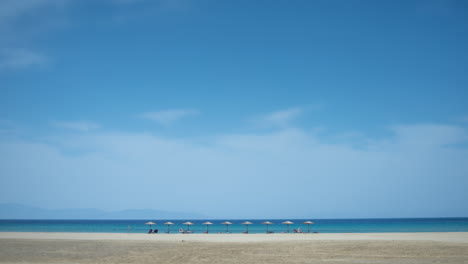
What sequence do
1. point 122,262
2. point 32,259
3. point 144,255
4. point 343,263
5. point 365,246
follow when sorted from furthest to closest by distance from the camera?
1. point 365,246
2. point 144,255
3. point 32,259
4. point 122,262
5. point 343,263

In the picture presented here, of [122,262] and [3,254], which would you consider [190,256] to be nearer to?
[122,262]

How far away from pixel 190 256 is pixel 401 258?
988cm

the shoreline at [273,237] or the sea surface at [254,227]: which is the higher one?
the shoreline at [273,237]

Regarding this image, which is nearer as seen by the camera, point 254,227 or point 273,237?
point 273,237

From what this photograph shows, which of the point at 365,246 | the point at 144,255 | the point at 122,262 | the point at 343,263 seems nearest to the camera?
the point at 343,263

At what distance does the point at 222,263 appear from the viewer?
15.6 metres

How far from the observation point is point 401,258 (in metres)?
16.9

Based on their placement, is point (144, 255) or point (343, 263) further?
point (144, 255)

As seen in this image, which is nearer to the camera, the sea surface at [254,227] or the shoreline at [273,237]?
the shoreline at [273,237]

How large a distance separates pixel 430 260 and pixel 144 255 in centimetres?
1335

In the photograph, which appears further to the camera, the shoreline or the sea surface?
the sea surface

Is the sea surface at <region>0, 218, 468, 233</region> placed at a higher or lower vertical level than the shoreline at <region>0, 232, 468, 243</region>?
lower

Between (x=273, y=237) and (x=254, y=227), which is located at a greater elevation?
(x=273, y=237)

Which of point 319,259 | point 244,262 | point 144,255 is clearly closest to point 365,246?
point 319,259
